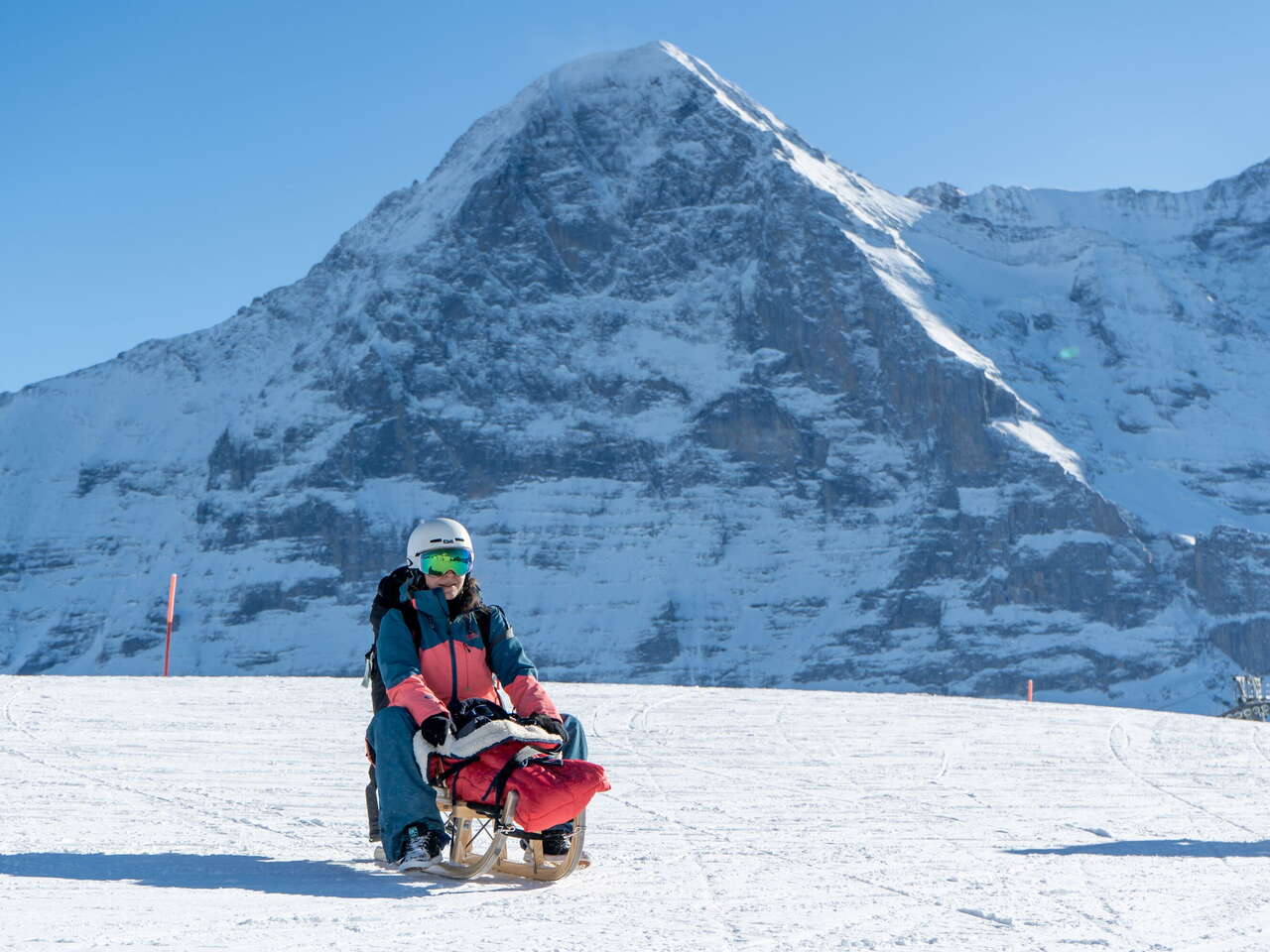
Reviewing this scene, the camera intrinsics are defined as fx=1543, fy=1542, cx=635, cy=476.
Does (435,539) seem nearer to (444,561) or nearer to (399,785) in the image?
(444,561)

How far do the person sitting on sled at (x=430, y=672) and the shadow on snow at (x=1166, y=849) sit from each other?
8.81 ft

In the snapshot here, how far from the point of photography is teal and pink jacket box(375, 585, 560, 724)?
668cm

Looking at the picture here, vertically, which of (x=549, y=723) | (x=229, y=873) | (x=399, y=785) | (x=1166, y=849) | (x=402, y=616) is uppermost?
(x=402, y=616)

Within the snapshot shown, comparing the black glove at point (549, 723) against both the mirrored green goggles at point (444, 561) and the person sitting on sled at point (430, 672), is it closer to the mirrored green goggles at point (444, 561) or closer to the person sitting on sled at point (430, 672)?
the person sitting on sled at point (430, 672)

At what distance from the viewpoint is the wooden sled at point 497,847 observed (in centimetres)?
615

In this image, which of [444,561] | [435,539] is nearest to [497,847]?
[444,561]

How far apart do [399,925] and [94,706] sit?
413 inches

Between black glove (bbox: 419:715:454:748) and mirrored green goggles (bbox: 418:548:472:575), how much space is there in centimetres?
80

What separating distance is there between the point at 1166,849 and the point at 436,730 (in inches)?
164

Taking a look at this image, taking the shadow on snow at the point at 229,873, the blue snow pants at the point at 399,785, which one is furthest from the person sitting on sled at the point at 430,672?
the shadow on snow at the point at 229,873

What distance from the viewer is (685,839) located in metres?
8.02

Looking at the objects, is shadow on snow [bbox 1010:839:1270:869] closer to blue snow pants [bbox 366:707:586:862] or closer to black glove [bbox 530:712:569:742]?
black glove [bbox 530:712:569:742]

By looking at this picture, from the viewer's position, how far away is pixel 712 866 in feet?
22.8

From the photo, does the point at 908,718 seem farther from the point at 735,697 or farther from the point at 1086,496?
the point at 1086,496
